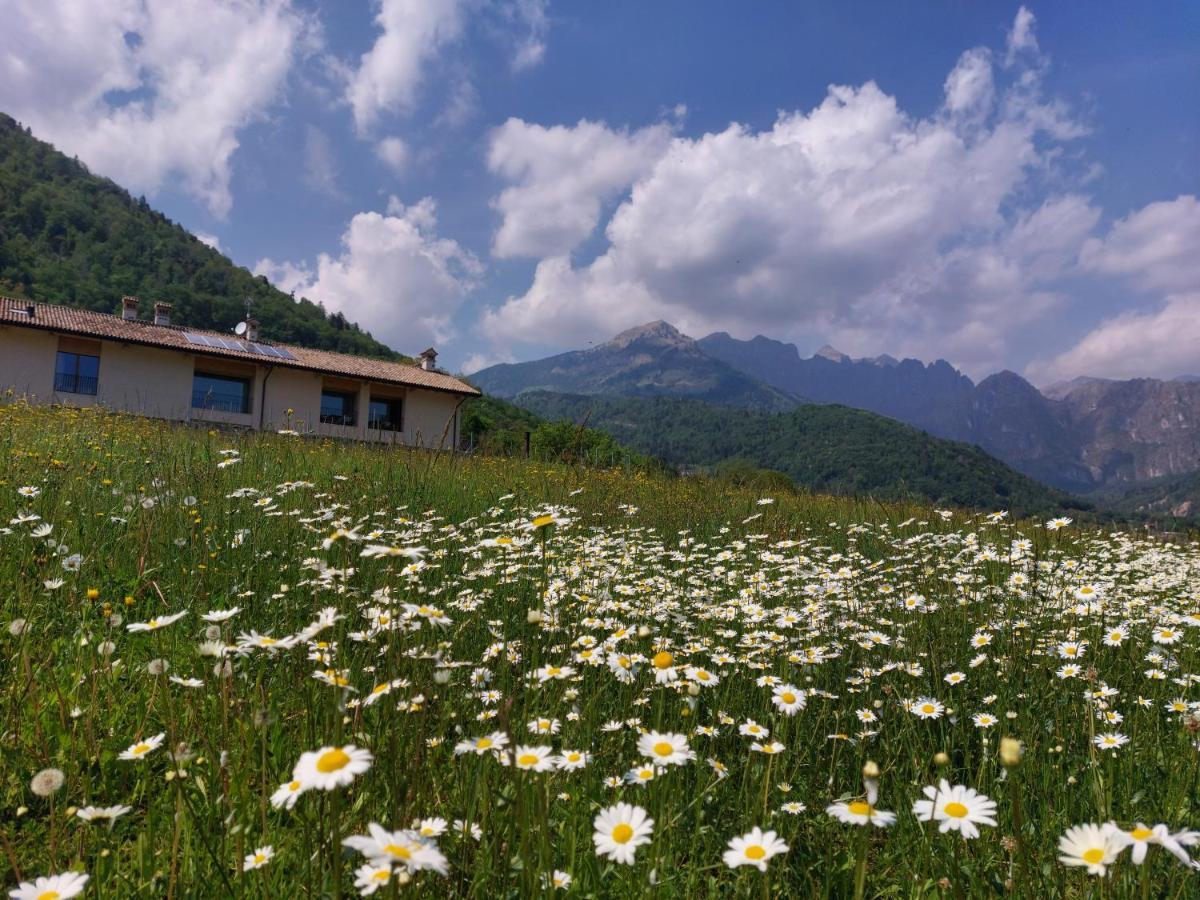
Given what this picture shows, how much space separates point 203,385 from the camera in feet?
92.3

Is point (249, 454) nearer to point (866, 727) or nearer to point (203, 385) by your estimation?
point (866, 727)

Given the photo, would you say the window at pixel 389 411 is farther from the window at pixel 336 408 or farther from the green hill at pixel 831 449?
the green hill at pixel 831 449

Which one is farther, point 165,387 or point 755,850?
point 165,387

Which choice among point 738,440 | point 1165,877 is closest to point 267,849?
point 1165,877

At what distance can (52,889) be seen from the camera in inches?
45.1

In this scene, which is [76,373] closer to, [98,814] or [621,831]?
[98,814]

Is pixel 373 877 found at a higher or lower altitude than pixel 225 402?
lower

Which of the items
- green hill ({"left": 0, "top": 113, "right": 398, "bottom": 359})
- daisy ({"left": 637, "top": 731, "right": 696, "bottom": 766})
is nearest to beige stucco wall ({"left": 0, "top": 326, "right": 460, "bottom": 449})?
daisy ({"left": 637, "top": 731, "right": 696, "bottom": 766})

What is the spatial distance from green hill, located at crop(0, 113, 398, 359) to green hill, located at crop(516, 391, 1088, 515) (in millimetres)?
32278

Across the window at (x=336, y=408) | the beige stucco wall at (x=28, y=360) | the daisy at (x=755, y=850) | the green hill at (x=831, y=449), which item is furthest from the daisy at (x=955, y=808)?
the window at (x=336, y=408)

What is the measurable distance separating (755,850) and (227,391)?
107 ft

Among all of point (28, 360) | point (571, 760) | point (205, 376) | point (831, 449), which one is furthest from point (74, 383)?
point (831, 449)

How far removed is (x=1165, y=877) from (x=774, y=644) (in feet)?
4.56

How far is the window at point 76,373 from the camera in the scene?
25.1m
